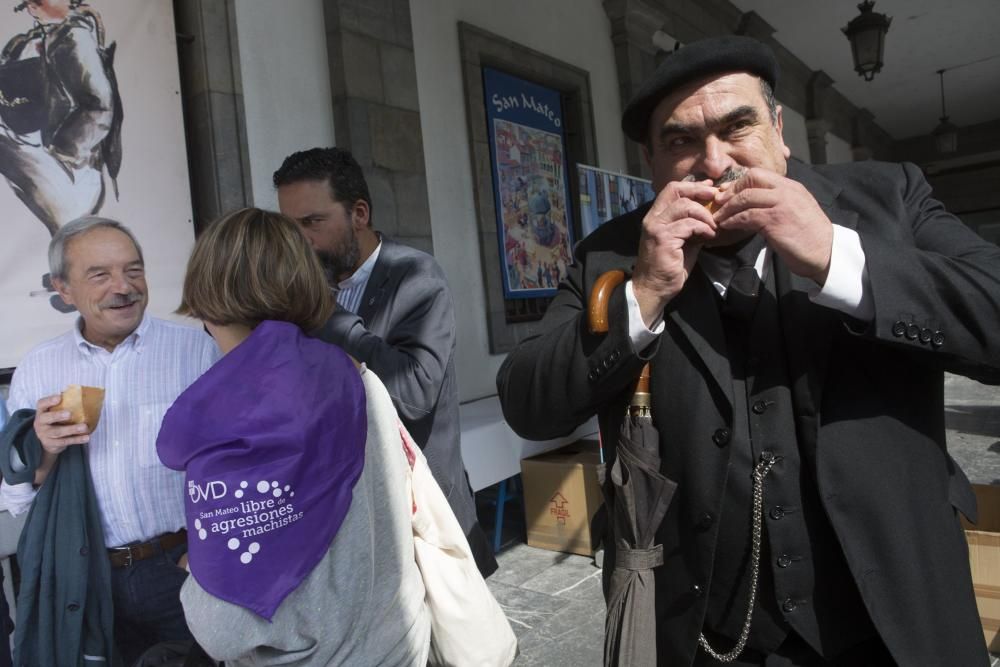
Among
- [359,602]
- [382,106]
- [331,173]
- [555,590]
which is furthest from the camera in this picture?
[382,106]

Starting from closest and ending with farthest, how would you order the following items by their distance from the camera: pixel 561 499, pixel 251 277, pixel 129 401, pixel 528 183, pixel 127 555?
pixel 251 277, pixel 127 555, pixel 129 401, pixel 561 499, pixel 528 183

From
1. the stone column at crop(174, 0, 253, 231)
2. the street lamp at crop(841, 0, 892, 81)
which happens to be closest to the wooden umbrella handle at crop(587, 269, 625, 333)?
the stone column at crop(174, 0, 253, 231)

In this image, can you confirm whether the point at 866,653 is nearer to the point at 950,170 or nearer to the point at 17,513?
the point at 17,513

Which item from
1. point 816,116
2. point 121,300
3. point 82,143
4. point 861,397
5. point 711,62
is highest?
point 816,116

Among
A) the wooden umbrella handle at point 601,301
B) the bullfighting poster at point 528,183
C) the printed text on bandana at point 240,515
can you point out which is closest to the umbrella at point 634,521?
the wooden umbrella handle at point 601,301

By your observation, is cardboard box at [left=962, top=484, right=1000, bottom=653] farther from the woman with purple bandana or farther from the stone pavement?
the woman with purple bandana

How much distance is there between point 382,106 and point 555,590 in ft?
11.2

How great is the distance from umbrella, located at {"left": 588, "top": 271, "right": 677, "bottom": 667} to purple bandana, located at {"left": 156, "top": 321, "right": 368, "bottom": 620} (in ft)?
1.79

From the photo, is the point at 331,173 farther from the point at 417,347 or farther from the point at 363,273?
the point at 417,347

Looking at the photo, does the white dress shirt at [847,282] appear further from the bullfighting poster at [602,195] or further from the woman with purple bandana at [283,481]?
the bullfighting poster at [602,195]

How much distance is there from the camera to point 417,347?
2.24 meters

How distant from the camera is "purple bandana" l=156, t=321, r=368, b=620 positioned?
1.24 m

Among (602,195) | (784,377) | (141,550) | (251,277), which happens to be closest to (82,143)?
(141,550)

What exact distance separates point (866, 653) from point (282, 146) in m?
4.20
